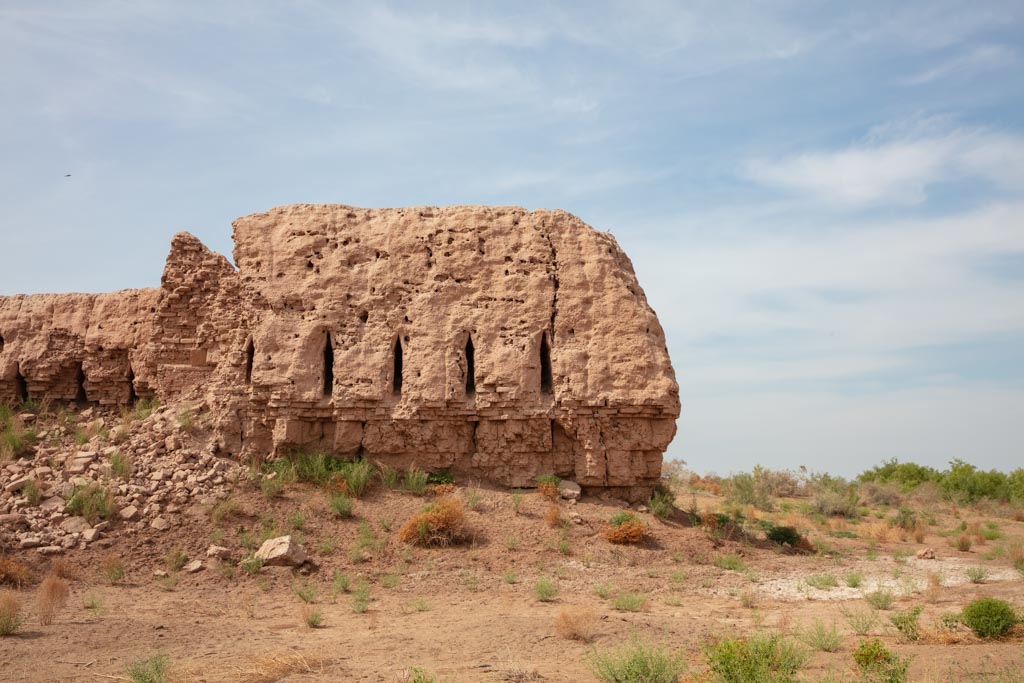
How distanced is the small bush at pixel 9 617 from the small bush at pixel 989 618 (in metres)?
10.3

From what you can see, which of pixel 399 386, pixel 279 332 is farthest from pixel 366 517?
pixel 279 332

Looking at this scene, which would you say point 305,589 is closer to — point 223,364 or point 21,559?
point 21,559

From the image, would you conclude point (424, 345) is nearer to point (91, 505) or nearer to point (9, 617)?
point (91, 505)

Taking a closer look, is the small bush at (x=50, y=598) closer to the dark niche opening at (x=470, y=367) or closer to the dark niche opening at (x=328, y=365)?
the dark niche opening at (x=328, y=365)

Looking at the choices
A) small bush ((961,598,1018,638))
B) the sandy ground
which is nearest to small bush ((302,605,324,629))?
the sandy ground

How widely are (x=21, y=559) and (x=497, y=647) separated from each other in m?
7.31

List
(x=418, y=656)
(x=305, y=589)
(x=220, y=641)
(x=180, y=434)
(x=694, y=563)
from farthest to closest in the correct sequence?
(x=180, y=434)
(x=694, y=563)
(x=305, y=589)
(x=220, y=641)
(x=418, y=656)

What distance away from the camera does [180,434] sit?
14312 millimetres

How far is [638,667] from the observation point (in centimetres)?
717

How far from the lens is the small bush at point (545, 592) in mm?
10891

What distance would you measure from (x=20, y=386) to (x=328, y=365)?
6.73 m

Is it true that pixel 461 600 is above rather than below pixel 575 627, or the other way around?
below

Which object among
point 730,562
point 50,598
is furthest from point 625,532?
point 50,598

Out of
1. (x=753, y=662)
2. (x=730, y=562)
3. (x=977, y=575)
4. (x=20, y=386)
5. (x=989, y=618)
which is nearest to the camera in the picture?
(x=753, y=662)
